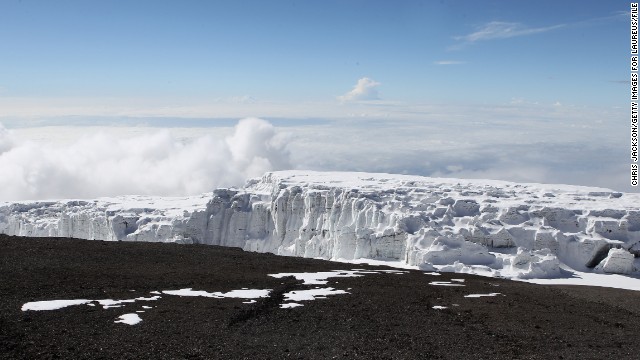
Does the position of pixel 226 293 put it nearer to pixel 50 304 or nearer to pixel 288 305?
pixel 288 305

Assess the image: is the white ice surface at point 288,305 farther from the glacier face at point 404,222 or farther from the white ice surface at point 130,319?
the glacier face at point 404,222

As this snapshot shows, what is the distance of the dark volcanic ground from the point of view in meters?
19.3

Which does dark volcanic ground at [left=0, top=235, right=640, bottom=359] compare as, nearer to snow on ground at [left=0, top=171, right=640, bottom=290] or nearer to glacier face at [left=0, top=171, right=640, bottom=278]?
snow on ground at [left=0, top=171, right=640, bottom=290]

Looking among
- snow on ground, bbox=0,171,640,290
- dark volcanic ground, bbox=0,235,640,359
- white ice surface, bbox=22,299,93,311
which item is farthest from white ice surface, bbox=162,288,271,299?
snow on ground, bbox=0,171,640,290

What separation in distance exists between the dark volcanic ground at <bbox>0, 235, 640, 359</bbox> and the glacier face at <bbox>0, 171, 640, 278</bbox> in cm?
1774

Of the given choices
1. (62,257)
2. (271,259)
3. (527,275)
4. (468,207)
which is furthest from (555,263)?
(62,257)

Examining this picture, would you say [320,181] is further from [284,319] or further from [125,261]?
[284,319]

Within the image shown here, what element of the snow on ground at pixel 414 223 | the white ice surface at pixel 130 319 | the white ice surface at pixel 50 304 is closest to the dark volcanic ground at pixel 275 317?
the white ice surface at pixel 130 319

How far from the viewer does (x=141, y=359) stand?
1750 centimetres

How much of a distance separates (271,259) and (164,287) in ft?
48.8

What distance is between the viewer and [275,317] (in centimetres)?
2428

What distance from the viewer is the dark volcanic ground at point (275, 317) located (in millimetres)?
19297

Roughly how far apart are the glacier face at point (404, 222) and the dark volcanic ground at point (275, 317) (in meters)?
17.7

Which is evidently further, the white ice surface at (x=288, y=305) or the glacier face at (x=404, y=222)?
the glacier face at (x=404, y=222)
